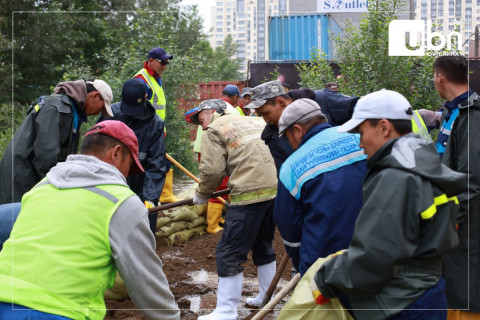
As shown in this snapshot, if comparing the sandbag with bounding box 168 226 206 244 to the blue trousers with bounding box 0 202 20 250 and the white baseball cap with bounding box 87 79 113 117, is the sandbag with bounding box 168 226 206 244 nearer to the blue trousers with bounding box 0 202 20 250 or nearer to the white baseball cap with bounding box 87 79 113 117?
the white baseball cap with bounding box 87 79 113 117

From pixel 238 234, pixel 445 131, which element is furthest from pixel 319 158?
pixel 238 234

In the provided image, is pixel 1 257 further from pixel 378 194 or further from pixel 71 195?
pixel 378 194

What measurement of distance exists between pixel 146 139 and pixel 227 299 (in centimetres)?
160

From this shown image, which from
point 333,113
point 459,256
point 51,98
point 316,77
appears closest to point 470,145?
point 459,256

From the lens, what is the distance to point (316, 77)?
895 centimetres

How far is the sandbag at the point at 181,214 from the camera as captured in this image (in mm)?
7112

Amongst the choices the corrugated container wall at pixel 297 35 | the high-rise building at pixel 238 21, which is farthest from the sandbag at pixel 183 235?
the high-rise building at pixel 238 21

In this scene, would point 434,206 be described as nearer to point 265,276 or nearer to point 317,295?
point 317,295

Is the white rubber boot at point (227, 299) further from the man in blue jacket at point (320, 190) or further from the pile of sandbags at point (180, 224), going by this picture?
the pile of sandbags at point (180, 224)

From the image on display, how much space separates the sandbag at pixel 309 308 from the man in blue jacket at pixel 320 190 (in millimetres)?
360

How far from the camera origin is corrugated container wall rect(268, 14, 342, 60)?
42.2 ft

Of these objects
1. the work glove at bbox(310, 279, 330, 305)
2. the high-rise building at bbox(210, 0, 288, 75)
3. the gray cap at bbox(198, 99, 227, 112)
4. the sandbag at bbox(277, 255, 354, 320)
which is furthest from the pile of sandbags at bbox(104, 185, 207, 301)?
the high-rise building at bbox(210, 0, 288, 75)

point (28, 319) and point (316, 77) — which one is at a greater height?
point (316, 77)

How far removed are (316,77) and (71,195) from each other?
7.09 meters
